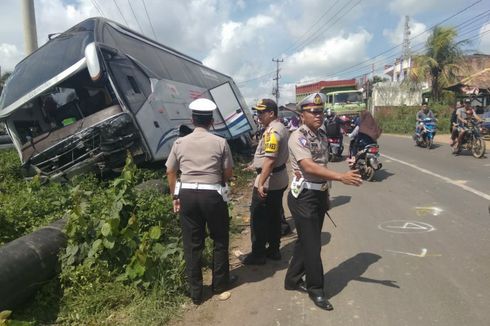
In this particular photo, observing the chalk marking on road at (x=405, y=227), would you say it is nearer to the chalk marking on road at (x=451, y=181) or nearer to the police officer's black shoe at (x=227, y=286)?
the chalk marking on road at (x=451, y=181)

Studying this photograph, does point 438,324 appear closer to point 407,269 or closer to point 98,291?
point 407,269

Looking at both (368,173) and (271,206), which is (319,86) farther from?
(271,206)

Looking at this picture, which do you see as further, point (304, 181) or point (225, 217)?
point (225, 217)

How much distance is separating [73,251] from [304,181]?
7.45 ft

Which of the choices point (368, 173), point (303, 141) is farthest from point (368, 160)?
point (303, 141)

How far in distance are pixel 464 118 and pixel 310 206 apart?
38.8 feet

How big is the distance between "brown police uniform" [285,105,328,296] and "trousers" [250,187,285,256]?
3.50 ft

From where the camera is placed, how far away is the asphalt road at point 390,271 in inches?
154

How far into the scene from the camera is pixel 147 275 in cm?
431

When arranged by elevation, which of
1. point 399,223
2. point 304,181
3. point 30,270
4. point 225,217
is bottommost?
point 399,223

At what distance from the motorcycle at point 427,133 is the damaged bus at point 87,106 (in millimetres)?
9675

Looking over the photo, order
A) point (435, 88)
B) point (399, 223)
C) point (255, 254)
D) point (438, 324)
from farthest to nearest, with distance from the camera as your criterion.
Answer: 1. point (435, 88)
2. point (399, 223)
3. point (255, 254)
4. point (438, 324)

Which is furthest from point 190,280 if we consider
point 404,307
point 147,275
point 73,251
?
point 404,307

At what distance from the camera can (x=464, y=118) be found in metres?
14.2
